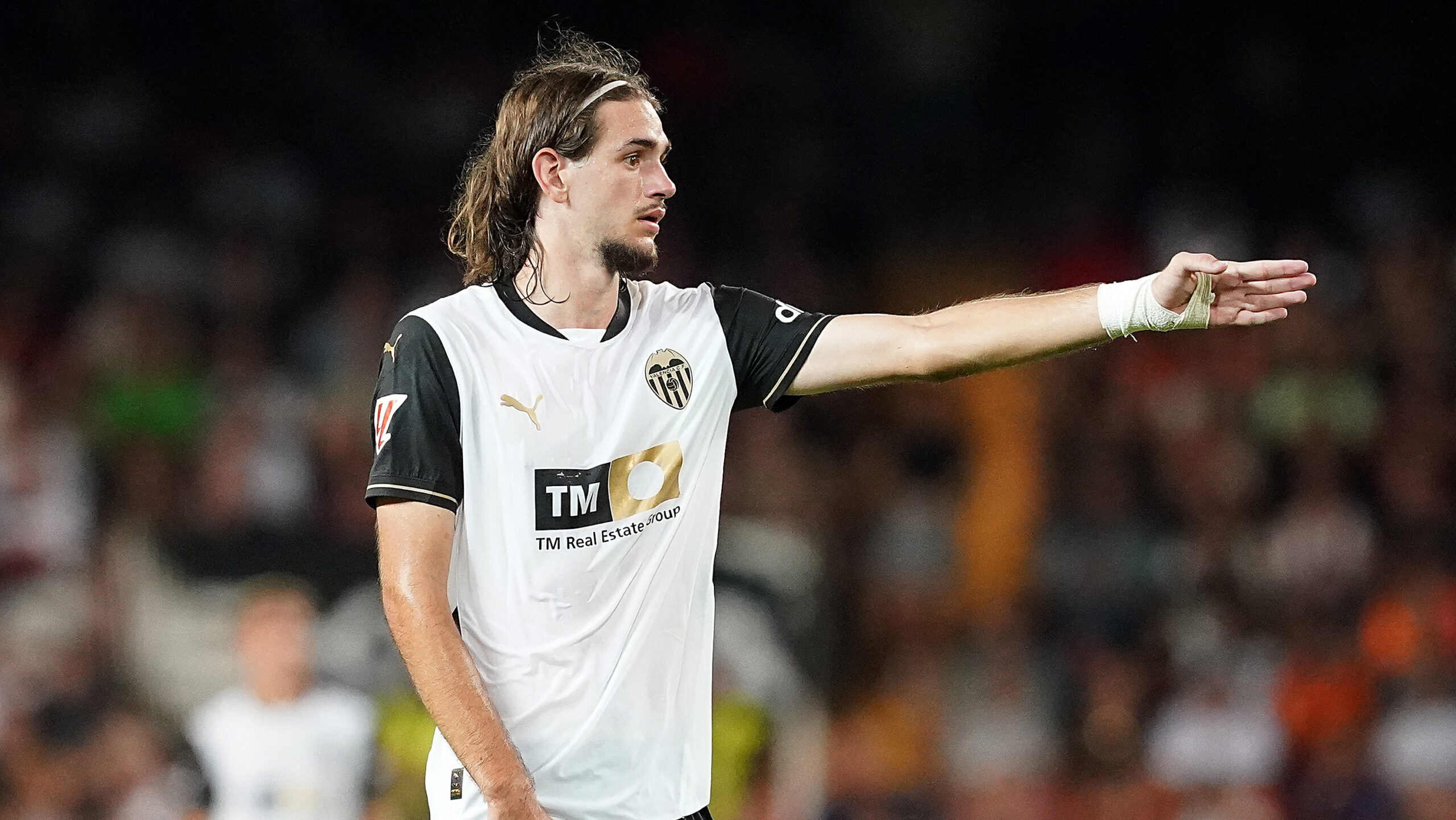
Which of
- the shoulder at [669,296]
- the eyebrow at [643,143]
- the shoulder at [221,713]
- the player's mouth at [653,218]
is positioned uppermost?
the eyebrow at [643,143]

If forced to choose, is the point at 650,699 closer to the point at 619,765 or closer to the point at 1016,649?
the point at 619,765

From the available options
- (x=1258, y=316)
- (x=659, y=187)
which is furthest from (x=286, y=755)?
(x=1258, y=316)

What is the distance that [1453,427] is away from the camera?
30.4 ft

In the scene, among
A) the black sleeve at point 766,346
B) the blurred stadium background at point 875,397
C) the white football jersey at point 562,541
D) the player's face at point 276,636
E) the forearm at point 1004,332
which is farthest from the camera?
the blurred stadium background at point 875,397

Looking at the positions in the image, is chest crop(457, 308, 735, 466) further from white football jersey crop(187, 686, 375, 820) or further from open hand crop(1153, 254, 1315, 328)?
white football jersey crop(187, 686, 375, 820)

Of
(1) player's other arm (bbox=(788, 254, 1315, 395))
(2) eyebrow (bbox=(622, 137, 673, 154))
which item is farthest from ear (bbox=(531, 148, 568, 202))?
(1) player's other arm (bbox=(788, 254, 1315, 395))

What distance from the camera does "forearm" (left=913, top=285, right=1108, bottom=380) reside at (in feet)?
11.8

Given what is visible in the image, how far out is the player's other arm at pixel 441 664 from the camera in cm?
325

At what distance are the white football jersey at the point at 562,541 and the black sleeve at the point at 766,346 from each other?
0.24 metres

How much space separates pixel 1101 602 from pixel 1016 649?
1.95ft

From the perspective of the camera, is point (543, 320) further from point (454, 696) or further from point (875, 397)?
point (875, 397)

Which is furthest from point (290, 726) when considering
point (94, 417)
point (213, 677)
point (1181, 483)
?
point (1181, 483)

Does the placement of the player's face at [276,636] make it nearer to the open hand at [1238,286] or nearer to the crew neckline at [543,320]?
the crew neckline at [543,320]

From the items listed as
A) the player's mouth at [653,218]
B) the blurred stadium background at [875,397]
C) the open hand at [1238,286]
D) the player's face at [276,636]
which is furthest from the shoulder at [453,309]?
the blurred stadium background at [875,397]
